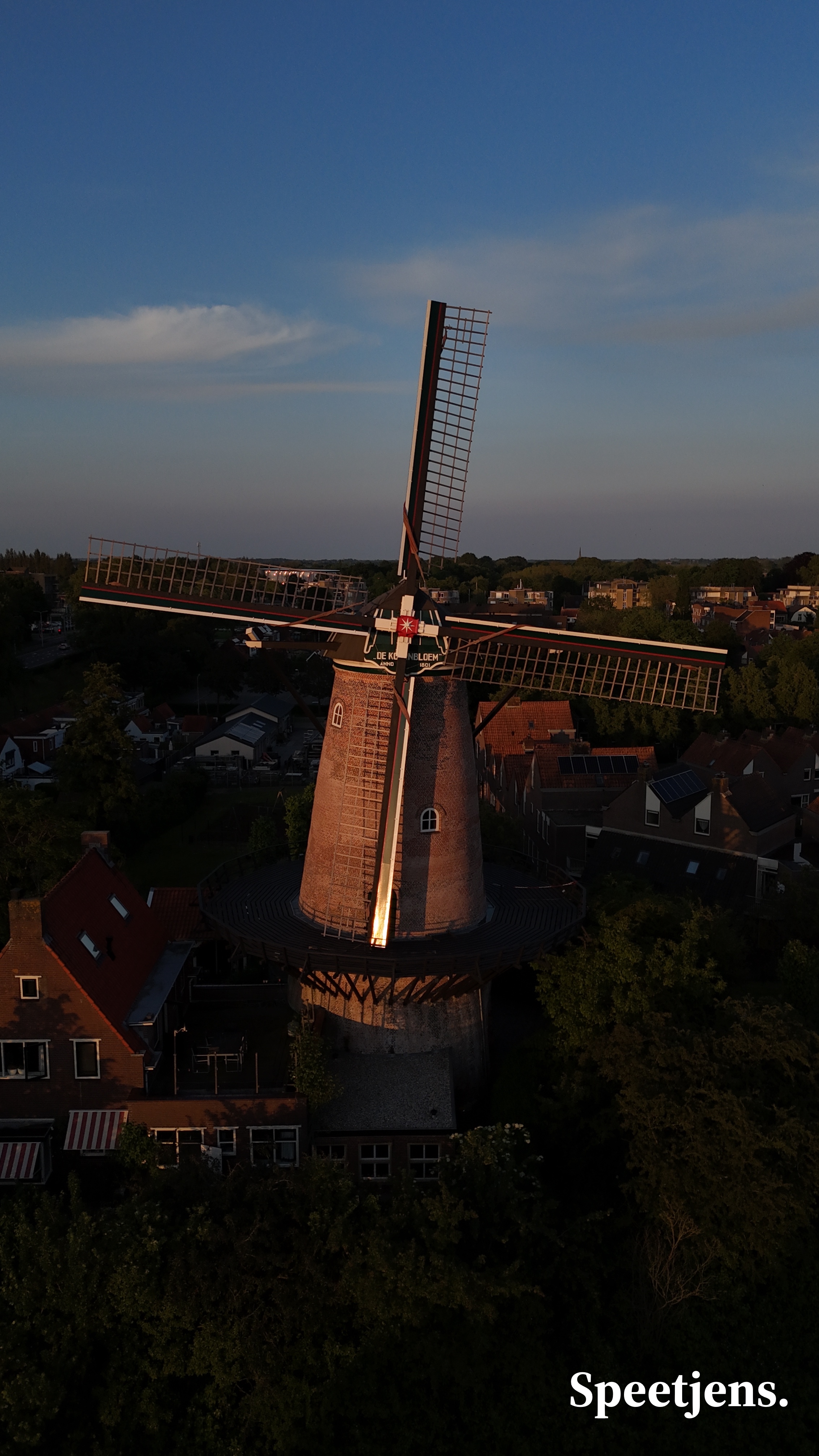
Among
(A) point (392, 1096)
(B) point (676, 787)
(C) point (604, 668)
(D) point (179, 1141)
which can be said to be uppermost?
(C) point (604, 668)

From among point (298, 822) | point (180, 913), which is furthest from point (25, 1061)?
point (298, 822)

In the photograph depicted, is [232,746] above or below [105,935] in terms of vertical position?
below

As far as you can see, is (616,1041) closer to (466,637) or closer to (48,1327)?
(466,637)

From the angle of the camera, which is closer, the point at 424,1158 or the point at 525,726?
the point at 424,1158

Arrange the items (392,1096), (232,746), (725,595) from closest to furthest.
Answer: (392,1096) → (232,746) → (725,595)

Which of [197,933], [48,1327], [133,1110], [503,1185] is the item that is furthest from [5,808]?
[503,1185]

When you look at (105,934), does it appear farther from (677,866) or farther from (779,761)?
(779,761)

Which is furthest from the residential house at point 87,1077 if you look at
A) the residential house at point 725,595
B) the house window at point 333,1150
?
the residential house at point 725,595
